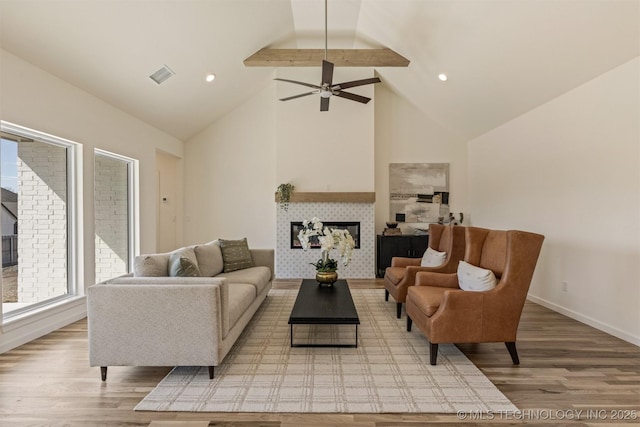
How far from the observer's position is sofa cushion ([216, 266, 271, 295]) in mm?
3734

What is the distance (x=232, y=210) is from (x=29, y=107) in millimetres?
3970

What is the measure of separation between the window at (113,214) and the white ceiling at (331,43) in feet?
2.87

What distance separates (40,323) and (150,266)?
5.12 feet

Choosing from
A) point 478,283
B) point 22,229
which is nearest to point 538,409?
point 478,283

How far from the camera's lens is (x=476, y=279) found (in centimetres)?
284

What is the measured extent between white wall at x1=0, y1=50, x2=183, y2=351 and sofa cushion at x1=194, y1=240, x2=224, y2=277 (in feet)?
4.61

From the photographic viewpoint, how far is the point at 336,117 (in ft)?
20.7

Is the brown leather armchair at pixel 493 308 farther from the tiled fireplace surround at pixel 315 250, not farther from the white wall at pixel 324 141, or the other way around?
the white wall at pixel 324 141

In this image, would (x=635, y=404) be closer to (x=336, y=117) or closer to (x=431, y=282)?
(x=431, y=282)

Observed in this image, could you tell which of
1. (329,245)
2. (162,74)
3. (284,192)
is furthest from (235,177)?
(329,245)

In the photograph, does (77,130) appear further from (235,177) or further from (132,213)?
(235,177)

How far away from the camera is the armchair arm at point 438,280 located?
338cm

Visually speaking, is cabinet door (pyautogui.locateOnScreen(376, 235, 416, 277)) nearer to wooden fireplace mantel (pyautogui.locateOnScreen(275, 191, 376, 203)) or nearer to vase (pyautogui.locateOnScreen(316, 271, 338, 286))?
wooden fireplace mantel (pyautogui.locateOnScreen(275, 191, 376, 203))

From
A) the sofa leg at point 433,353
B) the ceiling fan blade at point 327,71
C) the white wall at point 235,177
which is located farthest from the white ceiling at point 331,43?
the sofa leg at point 433,353
